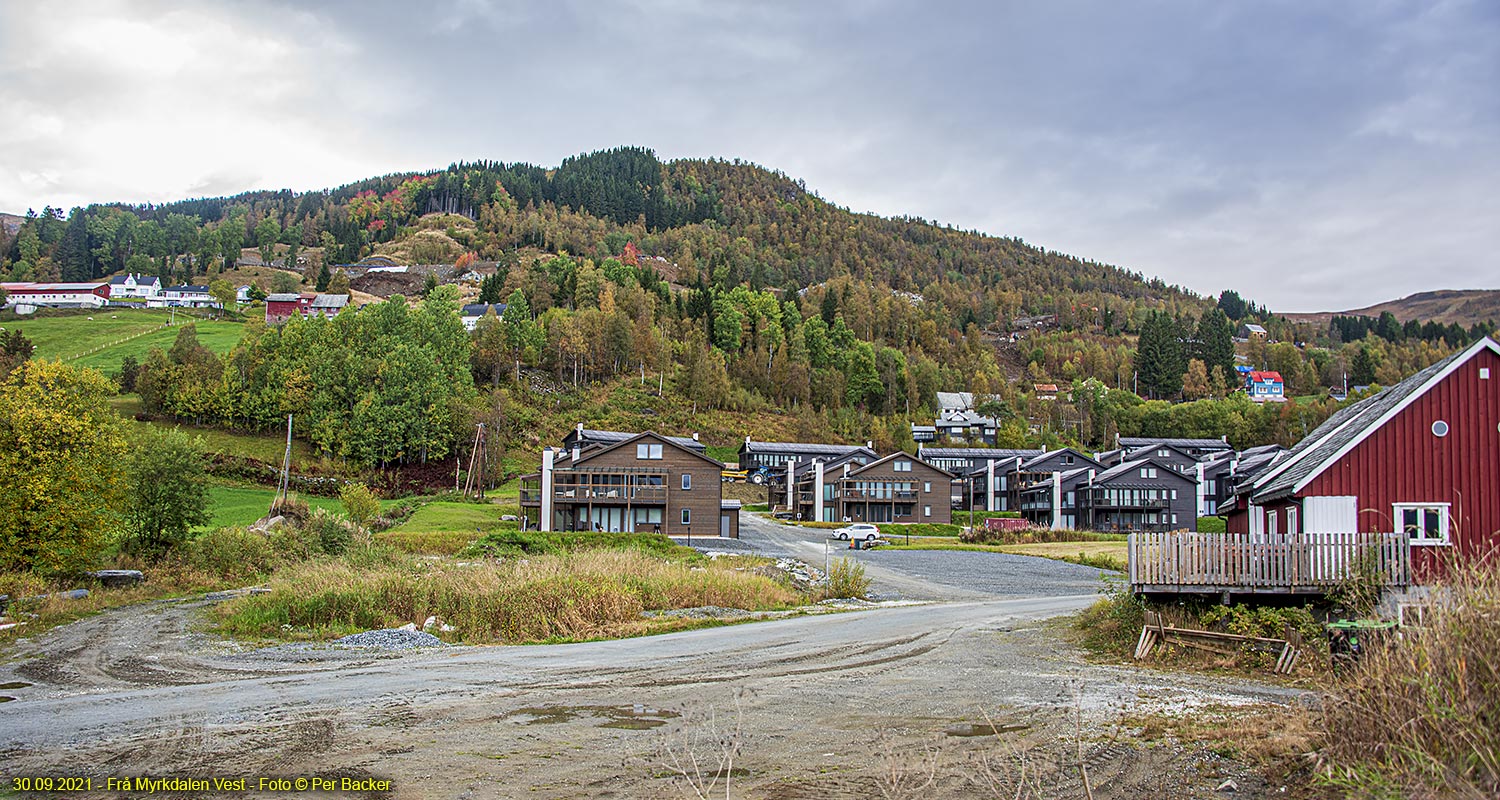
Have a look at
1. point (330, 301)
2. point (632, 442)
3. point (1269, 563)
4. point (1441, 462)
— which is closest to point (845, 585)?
point (1269, 563)

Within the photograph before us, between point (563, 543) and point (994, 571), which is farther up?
point (563, 543)

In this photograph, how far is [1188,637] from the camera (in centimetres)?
1862

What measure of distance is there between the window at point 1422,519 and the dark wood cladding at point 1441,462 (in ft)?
0.51

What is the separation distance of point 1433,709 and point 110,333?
149 meters

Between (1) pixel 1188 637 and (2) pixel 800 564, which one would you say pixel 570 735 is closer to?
(1) pixel 1188 637

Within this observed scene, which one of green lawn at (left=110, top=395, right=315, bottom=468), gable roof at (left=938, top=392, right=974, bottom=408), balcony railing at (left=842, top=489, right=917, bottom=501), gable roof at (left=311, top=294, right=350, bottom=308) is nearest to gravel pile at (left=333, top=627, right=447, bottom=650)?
balcony railing at (left=842, top=489, right=917, bottom=501)

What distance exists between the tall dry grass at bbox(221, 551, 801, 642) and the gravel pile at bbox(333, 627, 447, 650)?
1.08 m

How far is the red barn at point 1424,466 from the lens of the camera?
21812 mm

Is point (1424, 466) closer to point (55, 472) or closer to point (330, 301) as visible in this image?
point (55, 472)

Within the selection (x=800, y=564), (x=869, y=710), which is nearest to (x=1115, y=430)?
(x=800, y=564)

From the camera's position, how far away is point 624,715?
1343cm

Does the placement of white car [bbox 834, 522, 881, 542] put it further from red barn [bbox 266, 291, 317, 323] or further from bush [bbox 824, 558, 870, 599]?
red barn [bbox 266, 291, 317, 323]

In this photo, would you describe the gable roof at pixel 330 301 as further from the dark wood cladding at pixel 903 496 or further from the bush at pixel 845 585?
the bush at pixel 845 585

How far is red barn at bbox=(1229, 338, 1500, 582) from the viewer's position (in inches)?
859
